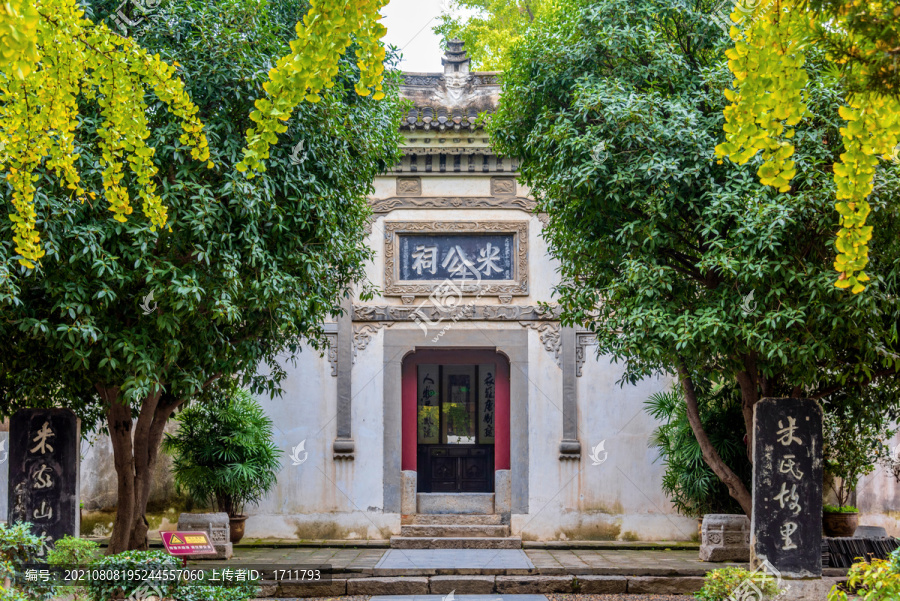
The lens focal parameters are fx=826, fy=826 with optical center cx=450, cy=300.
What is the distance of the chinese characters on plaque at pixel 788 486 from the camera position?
7.02 meters

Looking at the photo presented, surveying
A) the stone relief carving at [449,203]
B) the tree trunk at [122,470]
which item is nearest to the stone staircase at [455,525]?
the tree trunk at [122,470]

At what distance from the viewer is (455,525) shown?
36.9 feet

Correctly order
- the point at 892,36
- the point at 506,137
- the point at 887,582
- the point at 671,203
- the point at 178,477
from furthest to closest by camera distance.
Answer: the point at 178,477, the point at 506,137, the point at 671,203, the point at 887,582, the point at 892,36

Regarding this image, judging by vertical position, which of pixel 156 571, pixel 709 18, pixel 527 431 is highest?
pixel 709 18

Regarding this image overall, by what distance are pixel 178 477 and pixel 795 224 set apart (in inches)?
307

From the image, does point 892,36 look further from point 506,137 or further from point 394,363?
point 394,363

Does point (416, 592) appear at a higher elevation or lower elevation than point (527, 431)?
lower

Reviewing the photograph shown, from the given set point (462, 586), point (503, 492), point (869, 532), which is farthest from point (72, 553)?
point (869, 532)

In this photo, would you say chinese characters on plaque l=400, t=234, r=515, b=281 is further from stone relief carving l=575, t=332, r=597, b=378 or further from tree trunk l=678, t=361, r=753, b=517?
tree trunk l=678, t=361, r=753, b=517

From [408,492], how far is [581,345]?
126 inches

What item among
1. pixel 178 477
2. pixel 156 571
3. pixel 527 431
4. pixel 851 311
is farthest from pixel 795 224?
pixel 178 477

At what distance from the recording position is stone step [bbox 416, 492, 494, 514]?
1184cm

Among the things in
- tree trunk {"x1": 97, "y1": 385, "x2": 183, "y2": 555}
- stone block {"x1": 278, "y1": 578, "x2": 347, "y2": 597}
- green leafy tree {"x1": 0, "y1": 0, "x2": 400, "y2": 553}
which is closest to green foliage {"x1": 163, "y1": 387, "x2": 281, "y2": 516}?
tree trunk {"x1": 97, "y1": 385, "x2": 183, "y2": 555}

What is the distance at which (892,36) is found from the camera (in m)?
3.05
